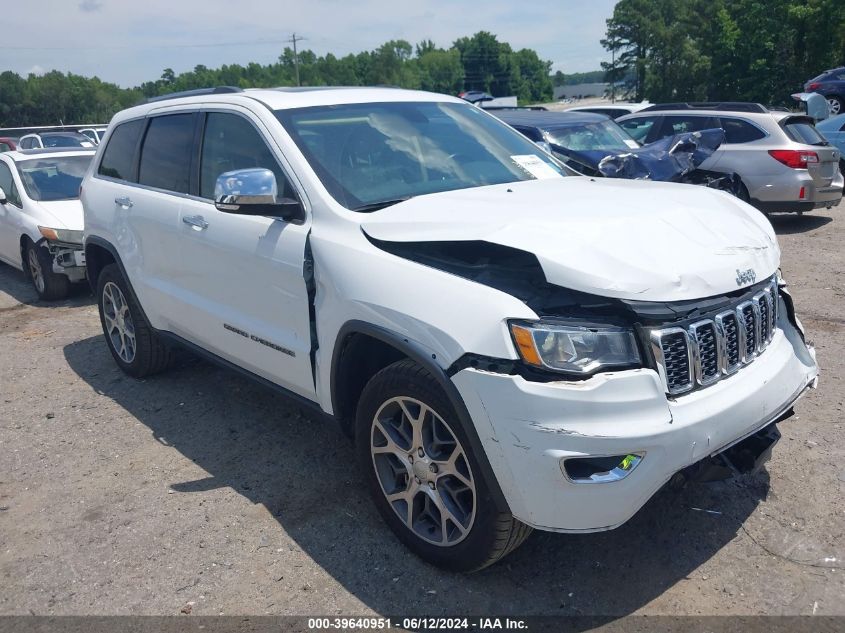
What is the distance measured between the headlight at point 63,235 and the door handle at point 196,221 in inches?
181

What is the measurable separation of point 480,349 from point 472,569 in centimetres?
95

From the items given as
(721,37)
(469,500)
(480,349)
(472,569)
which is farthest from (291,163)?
(721,37)

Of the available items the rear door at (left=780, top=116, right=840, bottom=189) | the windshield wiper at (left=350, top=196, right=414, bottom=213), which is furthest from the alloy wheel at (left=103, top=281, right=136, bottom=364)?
the rear door at (left=780, top=116, right=840, bottom=189)

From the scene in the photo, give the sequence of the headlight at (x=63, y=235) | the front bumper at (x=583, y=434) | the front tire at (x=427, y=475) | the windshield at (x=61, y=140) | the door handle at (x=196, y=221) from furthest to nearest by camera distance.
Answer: the windshield at (x=61, y=140)
the headlight at (x=63, y=235)
the door handle at (x=196, y=221)
the front tire at (x=427, y=475)
the front bumper at (x=583, y=434)

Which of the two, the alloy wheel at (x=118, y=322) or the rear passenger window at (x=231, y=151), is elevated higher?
→ the rear passenger window at (x=231, y=151)

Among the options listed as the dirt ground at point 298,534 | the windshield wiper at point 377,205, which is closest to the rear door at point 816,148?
the dirt ground at point 298,534

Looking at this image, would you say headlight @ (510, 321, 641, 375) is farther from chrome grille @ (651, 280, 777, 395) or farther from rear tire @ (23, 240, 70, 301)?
rear tire @ (23, 240, 70, 301)

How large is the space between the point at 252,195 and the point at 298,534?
1579mm

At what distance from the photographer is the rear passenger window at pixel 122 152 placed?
17.4ft

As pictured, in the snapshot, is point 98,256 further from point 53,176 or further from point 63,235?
point 53,176

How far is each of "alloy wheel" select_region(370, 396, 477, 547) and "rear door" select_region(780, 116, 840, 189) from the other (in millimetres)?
9201

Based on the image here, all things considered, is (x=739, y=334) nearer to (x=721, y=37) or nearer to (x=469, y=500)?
(x=469, y=500)

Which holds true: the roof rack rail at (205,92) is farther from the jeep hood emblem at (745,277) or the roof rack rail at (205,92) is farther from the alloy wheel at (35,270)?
the alloy wheel at (35,270)

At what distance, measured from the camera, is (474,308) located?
277cm
